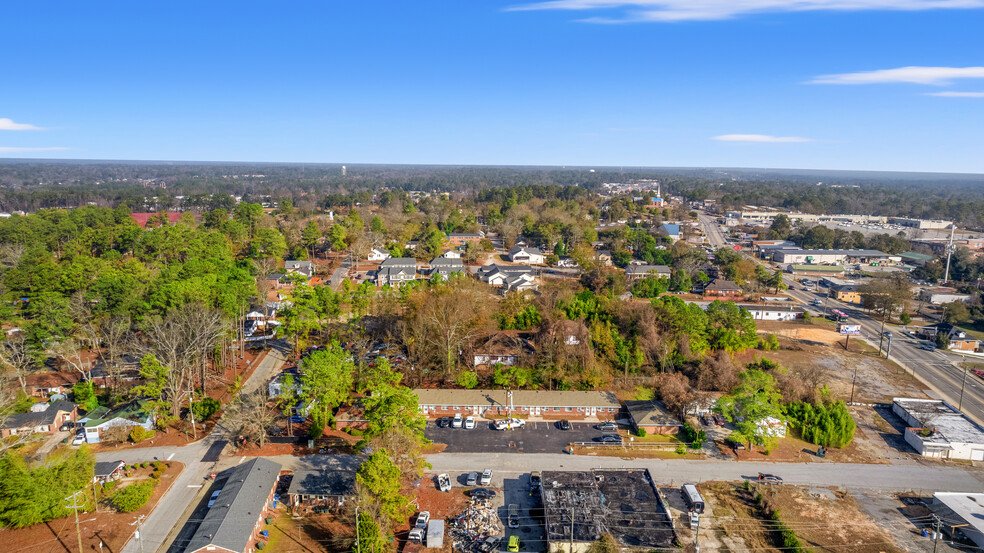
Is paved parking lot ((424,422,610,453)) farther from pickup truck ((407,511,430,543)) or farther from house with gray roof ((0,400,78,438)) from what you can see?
house with gray roof ((0,400,78,438))

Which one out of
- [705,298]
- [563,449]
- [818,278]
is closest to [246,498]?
[563,449]

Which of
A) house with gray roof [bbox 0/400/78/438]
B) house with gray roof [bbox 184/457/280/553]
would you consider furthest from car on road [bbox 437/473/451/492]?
house with gray roof [bbox 0/400/78/438]

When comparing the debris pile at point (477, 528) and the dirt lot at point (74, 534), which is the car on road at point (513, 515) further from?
the dirt lot at point (74, 534)

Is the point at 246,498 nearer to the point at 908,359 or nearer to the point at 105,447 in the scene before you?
the point at 105,447

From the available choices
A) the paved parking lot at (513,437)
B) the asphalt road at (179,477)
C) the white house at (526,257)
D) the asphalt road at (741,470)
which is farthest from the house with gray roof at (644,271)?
the asphalt road at (179,477)

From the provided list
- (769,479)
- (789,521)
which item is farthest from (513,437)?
(789,521)

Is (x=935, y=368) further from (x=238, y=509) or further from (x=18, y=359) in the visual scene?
(x=18, y=359)
